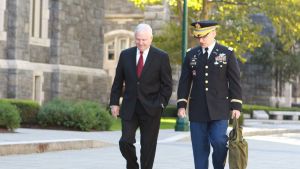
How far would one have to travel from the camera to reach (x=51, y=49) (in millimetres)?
A: 29953

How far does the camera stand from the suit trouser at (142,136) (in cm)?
954

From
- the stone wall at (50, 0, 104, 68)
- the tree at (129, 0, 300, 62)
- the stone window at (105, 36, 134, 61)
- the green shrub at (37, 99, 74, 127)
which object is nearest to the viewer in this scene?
the green shrub at (37, 99, 74, 127)

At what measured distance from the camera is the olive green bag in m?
8.84

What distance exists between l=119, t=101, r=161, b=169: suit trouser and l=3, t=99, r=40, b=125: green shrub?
13545 mm

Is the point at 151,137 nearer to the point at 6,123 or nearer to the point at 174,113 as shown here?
the point at 6,123

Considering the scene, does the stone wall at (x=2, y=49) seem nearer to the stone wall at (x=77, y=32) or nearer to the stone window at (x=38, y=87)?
the stone window at (x=38, y=87)

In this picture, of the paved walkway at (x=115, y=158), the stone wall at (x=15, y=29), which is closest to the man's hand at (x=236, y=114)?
the paved walkway at (x=115, y=158)

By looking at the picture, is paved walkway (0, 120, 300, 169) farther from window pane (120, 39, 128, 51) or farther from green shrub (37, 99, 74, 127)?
window pane (120, 39, 128, 51)

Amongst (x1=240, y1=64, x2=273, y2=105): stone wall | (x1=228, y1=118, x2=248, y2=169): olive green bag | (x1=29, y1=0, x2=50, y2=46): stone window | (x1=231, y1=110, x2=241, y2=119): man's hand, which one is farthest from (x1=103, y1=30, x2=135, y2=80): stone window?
(x1=228, y1=118, x2=248, y2=169): olive green bag

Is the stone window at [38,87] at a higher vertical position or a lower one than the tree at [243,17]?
lower

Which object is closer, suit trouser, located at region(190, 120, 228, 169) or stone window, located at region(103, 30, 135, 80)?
suit trouser, located at region(190, 120, 228, 169)

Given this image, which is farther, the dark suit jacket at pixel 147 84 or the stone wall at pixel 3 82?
the stone wall at pixel 3 82

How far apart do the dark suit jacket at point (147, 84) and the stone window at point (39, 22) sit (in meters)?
19.6

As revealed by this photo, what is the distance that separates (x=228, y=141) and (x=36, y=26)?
20.9 meters
